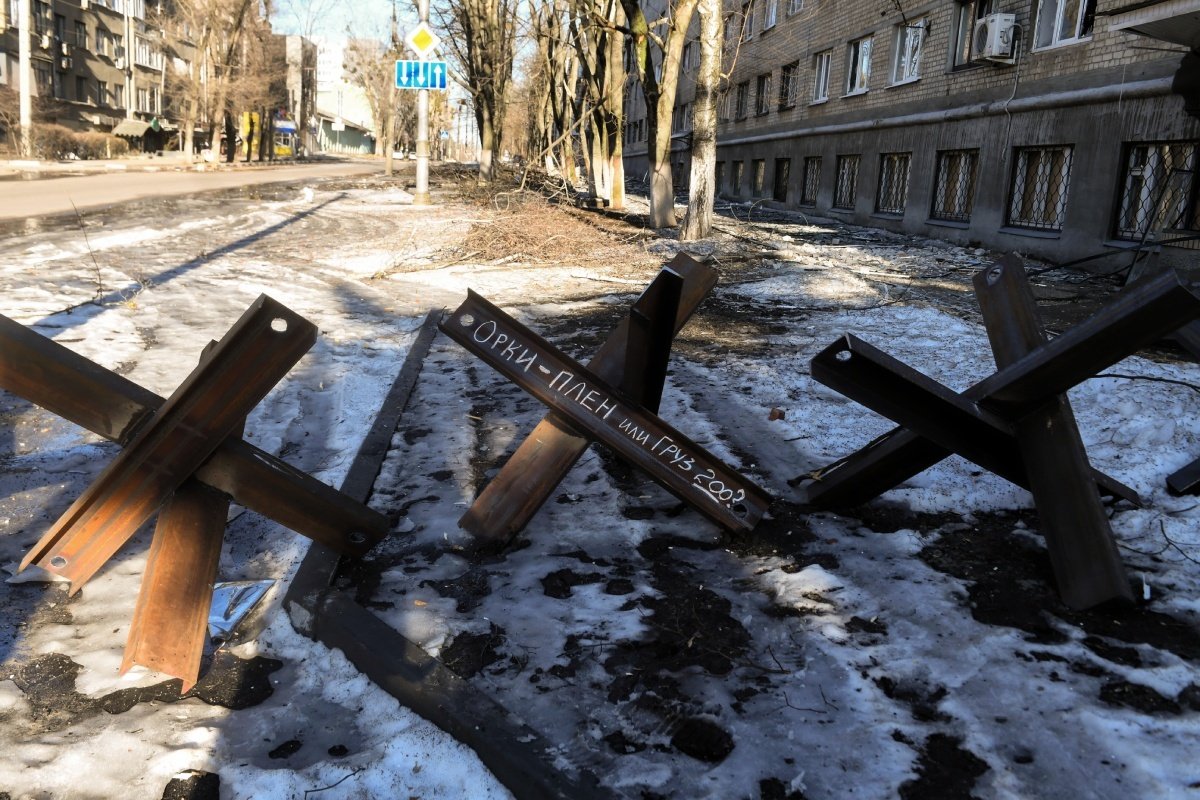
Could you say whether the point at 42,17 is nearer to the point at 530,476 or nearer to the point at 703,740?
the point at 530,476

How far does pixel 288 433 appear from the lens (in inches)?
176

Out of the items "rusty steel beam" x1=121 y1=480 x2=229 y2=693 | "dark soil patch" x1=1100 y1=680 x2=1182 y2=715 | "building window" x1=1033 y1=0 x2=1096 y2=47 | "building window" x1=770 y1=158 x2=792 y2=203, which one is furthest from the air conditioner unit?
"rusty steel beam" x1=121 y1=480 x2=229 y2=693

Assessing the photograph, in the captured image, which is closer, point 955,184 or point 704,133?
point 704,133

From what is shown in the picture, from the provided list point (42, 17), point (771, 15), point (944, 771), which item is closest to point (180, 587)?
point (944, 771)

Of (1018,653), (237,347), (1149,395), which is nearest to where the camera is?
(237,347)

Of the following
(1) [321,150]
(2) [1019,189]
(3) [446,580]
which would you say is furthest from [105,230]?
(1) [321,150]

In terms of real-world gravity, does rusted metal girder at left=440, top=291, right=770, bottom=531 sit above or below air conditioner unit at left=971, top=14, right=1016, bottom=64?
below

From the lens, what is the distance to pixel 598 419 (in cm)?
286

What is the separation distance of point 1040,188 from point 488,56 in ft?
55.9

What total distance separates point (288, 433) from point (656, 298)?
7.88ft

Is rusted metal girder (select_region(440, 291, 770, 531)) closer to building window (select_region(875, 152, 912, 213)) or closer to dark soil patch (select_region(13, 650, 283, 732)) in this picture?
dark soil patch (select_region(13, 650, 283, 732))

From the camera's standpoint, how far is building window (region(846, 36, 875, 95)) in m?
19.9

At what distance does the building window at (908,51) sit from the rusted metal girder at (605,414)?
16.8m

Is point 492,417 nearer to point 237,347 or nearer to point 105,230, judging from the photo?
point 237,347
